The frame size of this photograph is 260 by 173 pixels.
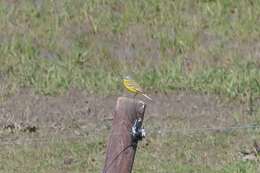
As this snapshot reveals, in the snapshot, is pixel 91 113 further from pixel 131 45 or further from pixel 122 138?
pixel 122 138

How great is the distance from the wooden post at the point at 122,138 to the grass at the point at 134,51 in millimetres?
3869

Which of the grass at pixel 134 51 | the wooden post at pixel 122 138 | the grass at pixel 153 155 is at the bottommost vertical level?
the grass at pixel 153 155

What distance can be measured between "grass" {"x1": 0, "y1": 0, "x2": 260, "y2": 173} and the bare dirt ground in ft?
0.70

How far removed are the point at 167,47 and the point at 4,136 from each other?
3645 mm

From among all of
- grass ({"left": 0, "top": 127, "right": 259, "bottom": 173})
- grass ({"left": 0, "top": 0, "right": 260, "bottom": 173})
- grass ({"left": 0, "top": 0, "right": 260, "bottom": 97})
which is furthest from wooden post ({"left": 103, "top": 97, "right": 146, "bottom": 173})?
grass ({"left": 0, "top": 0, "right": 260, "bottom": 97})


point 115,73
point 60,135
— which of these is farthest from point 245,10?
point 60,135

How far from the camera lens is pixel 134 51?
14117 mm

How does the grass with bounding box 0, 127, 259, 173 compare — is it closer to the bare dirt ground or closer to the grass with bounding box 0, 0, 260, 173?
the grass with bounding box 0, 0, 260, 173

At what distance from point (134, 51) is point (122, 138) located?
297 inches

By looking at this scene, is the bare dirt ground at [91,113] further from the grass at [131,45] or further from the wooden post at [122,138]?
the wooden post at [122,138]

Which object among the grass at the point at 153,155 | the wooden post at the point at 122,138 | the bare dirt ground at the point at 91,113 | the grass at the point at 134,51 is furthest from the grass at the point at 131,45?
the wooden post at the point at 122,138

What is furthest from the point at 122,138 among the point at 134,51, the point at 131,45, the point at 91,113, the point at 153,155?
the point at 131,45

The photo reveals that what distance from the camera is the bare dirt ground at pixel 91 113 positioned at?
37.4ft

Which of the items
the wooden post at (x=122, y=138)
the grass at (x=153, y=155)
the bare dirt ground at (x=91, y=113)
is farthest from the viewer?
the bare dirt ground at (x=91, y=113)
